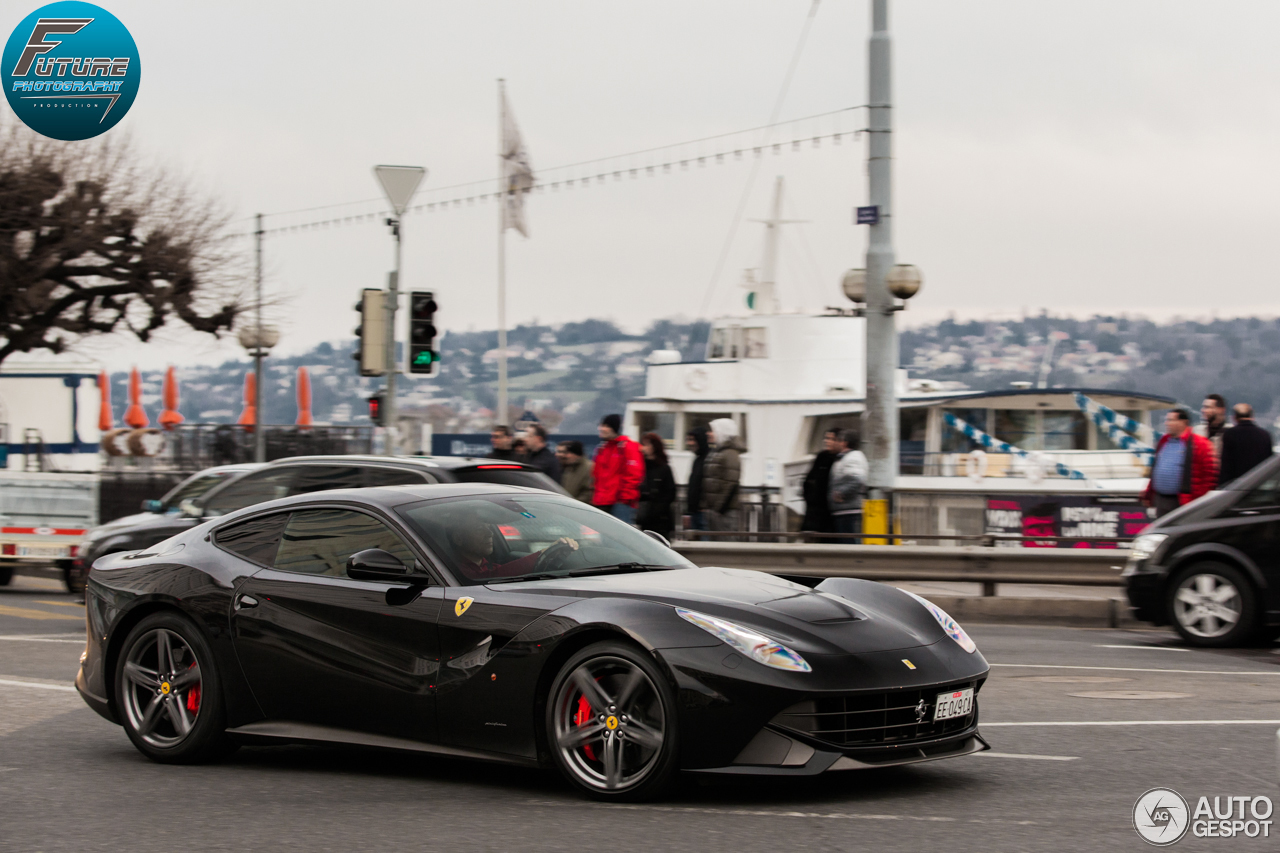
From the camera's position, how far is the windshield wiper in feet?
19.9

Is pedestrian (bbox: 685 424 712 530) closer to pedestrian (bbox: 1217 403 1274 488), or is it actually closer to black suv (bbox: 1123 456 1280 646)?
pedestrian (bbox: 1217 403 1274 488)

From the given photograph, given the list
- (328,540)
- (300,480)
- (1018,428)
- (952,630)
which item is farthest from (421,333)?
(1018,428)

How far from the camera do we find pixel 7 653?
428 inches

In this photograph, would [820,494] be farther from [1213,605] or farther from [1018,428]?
[1018,428]

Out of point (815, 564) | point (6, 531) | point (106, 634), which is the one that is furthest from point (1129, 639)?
point (6, 531)

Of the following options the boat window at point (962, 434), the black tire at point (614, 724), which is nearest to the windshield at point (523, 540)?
the black tire at point (614, 724)

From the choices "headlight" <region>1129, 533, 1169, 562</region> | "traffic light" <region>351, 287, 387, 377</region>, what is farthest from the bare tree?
"headlight" <region>1129, 533, 1169, 562</region>

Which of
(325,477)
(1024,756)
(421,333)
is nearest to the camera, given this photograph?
(1024,756)

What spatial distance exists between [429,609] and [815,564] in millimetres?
8538

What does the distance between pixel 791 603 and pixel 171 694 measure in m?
2.96

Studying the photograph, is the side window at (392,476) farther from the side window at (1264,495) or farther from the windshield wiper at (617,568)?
the side window at (1264,495)

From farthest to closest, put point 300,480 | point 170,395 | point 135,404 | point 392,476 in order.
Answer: point 135,404 < point 170,395 < point 300,480 < point 392,476

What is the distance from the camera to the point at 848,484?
Answer: 1480 centimetres

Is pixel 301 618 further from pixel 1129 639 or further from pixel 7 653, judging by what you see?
pixel 1129 639
